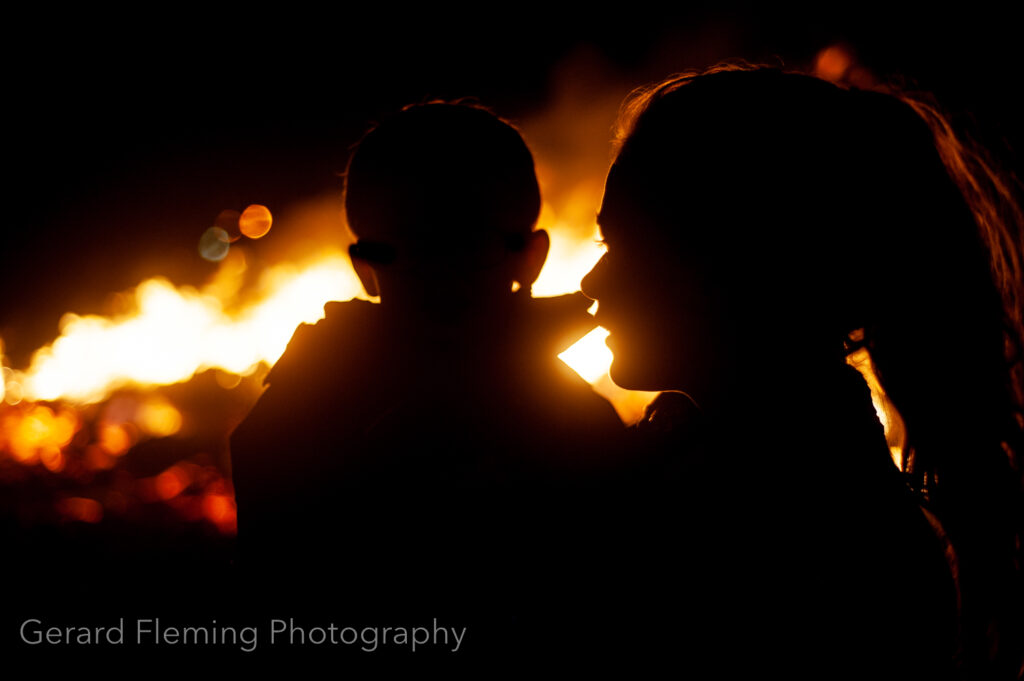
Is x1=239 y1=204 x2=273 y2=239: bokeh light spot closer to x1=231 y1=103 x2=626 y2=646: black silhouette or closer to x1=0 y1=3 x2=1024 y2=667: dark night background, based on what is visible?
x1=0 y1=3 x2=1024 y2=667: dark night background

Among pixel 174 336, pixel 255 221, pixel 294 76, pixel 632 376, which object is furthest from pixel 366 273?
pixel 174 336

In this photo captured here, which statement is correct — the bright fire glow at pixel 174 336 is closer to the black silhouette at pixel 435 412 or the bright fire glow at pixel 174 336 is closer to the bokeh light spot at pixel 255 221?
the bokeh light spot at pixel 255 221

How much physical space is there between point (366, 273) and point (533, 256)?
0.32 m

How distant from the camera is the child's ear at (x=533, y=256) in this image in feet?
3.76

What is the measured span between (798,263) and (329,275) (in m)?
3.86

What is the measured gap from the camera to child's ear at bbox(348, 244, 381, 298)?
1.13m

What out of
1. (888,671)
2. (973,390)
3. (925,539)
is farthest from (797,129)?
(888,671)

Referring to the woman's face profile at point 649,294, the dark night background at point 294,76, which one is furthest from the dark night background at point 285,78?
the woman's face profile at point 649,294

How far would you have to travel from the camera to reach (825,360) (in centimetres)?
83

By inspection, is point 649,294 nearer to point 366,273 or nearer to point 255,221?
point 366,273

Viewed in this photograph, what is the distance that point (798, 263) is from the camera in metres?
0.85

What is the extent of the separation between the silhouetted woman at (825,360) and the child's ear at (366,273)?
44 cm

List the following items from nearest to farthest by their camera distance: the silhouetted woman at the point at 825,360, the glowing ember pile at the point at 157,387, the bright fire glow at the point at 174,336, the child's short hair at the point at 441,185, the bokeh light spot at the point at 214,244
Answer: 1. the silhouetted woman at the point at 825,360
2. the child's short hair at the point at 441,185
3. the bright fire glow at the point at 174,336
4. the glowing ember pile at the point at 157,387
5. the bokeh light spot at the point at 214,244

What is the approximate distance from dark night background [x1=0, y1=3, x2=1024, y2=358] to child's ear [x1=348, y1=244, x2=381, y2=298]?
6.77 ft
